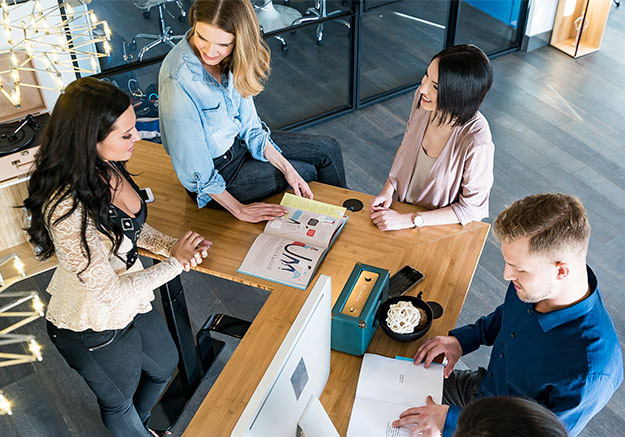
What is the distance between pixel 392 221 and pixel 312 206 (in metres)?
0.34

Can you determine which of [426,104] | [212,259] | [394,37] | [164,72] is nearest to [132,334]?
[212,259]

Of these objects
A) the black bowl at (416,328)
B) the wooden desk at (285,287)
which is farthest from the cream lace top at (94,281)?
the black bowl at (416,328)

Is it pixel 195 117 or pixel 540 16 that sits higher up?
pixel 195 117

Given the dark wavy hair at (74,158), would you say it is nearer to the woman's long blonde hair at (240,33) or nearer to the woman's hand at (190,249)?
the woman's hand at (190,249)

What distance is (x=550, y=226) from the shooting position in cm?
173

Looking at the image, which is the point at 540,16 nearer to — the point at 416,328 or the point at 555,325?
the point at 416,328

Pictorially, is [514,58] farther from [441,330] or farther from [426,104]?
[441,330]

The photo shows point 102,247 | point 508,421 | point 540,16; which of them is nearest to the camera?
point 508,421

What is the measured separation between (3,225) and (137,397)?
1463mm

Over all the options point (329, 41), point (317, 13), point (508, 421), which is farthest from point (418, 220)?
point (329, 41)

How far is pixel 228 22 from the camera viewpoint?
238 cm

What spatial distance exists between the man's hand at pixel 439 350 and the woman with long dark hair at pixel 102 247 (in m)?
0.88

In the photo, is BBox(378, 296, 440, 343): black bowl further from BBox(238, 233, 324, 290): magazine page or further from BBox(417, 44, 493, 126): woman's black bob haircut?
BBox(417, 44, 493, 126): woman's black bob haircut

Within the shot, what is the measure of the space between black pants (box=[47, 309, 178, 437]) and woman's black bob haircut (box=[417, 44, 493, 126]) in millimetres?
1418
